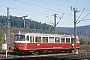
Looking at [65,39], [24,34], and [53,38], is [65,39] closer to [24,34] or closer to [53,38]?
[53,38]

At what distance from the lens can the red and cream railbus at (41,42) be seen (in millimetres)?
30969

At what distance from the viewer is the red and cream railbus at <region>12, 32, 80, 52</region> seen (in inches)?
1219

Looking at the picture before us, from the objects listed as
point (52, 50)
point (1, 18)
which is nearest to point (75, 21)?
point (52, 50)

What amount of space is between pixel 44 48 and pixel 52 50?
212 centimetres

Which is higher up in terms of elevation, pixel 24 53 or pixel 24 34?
pixel 24 34

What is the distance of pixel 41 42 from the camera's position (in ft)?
107

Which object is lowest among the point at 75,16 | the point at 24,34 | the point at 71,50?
the point at 71,50

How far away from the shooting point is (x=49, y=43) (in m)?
34.0

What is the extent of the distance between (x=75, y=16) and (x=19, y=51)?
12.4 m

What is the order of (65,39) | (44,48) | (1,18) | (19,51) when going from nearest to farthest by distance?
(19,51)
(44,48)
(65,39)
(1,18)

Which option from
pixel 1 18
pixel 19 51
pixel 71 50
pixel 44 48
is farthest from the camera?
pixel 1 18

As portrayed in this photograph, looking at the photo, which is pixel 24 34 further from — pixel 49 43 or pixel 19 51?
pixel 49 43

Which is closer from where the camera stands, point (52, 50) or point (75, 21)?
point (52, 50)

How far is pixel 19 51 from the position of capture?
30.9 metres
